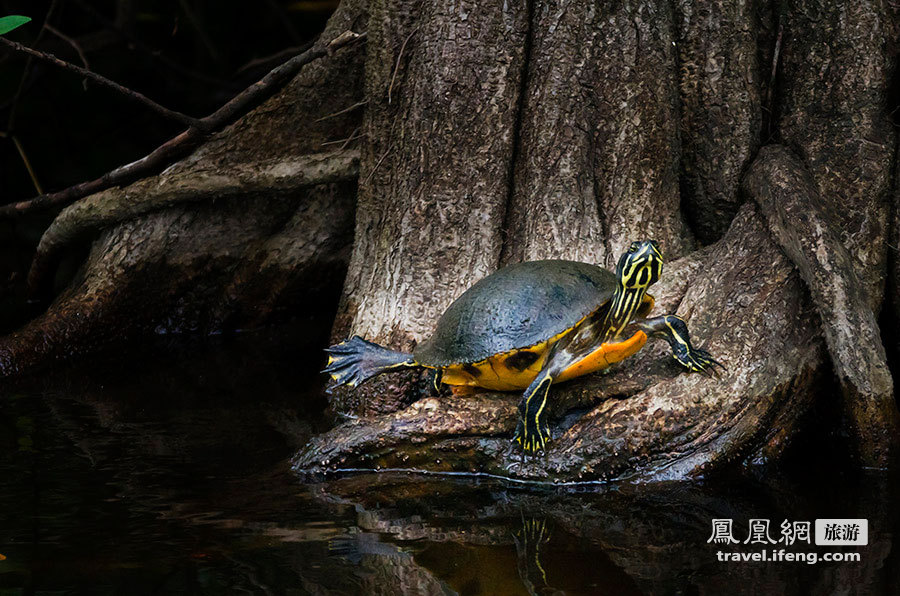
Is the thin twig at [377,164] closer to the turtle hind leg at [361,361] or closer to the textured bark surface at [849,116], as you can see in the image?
the turtle hind leg at [361,361]

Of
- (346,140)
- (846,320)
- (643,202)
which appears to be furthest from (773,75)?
(346,140)

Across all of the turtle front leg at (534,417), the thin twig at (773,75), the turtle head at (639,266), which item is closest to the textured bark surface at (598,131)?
the thin twig at (773,75)

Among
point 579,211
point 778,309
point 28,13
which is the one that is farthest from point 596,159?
point 28,13

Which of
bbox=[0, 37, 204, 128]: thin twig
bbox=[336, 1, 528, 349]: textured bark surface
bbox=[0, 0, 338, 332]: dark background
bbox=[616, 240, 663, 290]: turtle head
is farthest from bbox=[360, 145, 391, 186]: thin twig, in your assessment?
bbox=[0, 0, 338, 332]: dark background

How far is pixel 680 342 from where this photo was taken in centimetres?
355

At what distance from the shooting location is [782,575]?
2.57 meters

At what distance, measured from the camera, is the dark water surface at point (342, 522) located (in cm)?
257

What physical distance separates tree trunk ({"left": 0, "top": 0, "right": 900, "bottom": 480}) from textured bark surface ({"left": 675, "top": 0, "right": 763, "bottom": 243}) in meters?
0.01

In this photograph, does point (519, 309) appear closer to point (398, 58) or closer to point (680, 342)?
point (680, 342)

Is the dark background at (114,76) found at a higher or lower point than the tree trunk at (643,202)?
higher

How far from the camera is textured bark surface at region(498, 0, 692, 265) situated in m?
4.16

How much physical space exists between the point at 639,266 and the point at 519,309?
491mm

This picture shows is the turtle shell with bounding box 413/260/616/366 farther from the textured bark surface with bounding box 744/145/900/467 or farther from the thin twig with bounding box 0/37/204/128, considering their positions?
the thin twig with bounding box 0/37/204/128

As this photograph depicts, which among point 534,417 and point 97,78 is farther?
point 97,78
